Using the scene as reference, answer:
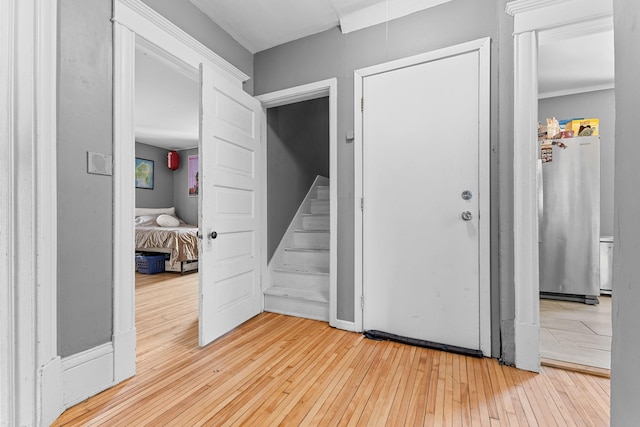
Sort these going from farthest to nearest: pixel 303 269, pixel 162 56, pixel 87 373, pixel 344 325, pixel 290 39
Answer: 1. pixel 303 269
2. pixel 290 39
3. pixel 344 325
4. pixel 162 56
5. pixel 87 373

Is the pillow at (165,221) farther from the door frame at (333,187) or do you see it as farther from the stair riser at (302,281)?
the door frame at (333,187)

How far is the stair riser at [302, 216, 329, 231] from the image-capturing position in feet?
11.2

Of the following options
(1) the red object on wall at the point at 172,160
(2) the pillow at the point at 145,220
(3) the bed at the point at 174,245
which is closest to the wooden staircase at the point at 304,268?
(3) the bed at the point at 174,245

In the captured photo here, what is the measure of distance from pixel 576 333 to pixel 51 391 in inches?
127

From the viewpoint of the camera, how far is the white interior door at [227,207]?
6.63 feet

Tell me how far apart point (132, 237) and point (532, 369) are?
2412mm

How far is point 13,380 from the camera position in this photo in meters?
1.19

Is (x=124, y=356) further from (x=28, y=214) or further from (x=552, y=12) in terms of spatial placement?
(x=552, y=12)

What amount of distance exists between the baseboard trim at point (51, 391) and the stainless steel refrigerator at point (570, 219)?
3.95m

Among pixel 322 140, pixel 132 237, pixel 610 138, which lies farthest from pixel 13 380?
pixel 610 138

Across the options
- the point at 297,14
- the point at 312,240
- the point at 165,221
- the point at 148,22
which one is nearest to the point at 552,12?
the point at 297,14

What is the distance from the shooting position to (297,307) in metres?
2.64

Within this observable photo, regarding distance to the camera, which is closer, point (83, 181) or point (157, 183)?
point (83, 181)

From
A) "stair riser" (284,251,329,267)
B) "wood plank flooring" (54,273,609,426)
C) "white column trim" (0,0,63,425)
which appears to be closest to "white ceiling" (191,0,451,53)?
"white column trim" (0,0,63,425)
